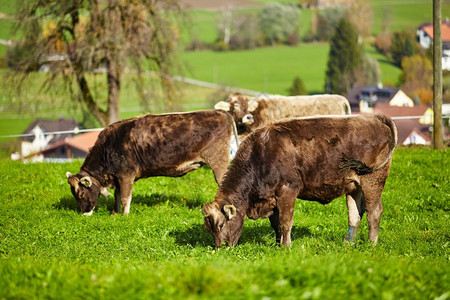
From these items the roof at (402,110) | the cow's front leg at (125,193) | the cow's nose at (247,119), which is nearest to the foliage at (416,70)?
the roof at (402,110)

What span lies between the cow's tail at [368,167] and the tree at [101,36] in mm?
19121

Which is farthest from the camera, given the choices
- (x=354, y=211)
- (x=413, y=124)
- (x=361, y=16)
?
(x=361, y=16)

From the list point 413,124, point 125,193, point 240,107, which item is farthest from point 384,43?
point 125,193

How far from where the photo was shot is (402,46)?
3866 inches

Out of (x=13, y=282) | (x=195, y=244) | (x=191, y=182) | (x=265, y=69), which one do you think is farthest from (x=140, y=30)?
(x=265, y=69)

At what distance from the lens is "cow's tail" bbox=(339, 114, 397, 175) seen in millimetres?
9891

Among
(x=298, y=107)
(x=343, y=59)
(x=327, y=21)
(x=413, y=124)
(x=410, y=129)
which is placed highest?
(x=327, y=21)

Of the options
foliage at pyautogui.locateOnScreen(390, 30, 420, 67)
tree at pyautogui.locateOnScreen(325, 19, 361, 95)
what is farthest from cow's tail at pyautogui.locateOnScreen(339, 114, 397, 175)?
foliage at pyautogui.locateOnScreen(390, 30, 420, 67)

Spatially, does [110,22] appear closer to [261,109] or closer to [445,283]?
[261,109]

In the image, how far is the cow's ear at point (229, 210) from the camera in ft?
31.9

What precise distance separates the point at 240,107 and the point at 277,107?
3.84ft

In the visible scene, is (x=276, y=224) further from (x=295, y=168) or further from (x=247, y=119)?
(x=247, y=119)

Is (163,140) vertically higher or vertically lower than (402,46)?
higher

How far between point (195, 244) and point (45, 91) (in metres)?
21.3
